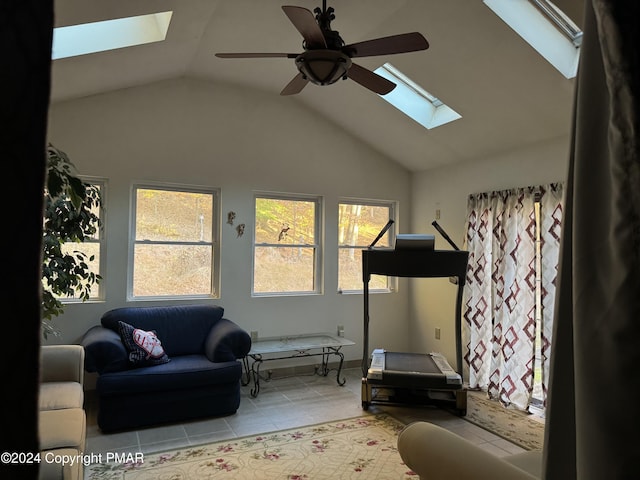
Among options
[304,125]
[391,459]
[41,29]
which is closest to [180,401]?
[391,459]

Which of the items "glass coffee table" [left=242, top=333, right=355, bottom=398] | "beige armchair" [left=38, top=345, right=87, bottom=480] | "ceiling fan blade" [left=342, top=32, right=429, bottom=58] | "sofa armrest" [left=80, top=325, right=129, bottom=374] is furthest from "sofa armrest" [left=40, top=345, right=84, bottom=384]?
"ceiling fan blade" [left=342, top=32, right=429, bottom=58]

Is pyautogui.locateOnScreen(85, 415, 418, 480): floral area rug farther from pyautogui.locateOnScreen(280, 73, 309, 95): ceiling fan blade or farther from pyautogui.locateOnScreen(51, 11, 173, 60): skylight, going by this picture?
pyautogui.locateOnScreen(51, 11, 173, 60): skylight

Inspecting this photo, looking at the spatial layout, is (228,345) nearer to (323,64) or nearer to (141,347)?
(141,347)

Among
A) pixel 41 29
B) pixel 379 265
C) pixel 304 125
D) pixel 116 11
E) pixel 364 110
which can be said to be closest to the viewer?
pixel 41 29

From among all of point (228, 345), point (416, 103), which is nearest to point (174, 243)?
point (228, 345)

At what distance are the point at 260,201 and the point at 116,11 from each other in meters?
2.46

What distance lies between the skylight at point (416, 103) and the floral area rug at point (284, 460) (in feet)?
9.90

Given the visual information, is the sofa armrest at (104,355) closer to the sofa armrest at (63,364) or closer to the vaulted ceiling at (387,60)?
the sofa armrest at (63,364)

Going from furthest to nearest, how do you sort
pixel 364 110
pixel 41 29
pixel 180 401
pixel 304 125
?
1. pixel 304 125
2. pixel 364 110
3. pixel 180 401
4. pixel 41 29

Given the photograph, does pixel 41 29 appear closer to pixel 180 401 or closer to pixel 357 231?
pixel 180 401

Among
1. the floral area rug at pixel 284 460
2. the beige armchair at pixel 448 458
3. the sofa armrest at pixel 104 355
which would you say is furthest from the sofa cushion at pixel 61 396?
the beige armchair at pixel 448 458

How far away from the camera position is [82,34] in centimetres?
293

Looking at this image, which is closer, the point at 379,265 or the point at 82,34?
the point at 82,34

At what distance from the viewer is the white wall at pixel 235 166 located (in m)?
3.87
